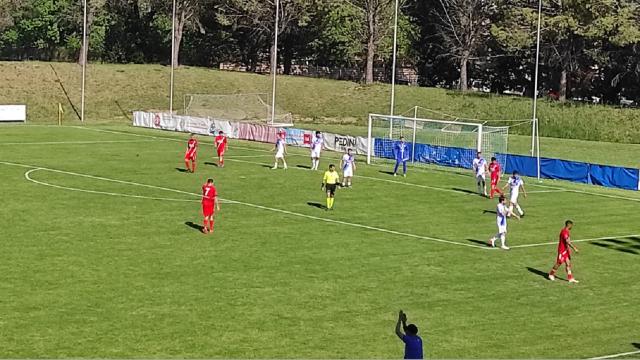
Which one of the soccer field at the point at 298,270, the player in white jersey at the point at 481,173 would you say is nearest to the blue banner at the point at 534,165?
the soccer field at the point at 298,270

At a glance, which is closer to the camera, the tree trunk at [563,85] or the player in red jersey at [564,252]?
the player in red jersey at [564,252]

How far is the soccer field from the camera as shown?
23438 mm

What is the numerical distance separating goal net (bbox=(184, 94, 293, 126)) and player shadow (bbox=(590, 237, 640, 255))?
170ft

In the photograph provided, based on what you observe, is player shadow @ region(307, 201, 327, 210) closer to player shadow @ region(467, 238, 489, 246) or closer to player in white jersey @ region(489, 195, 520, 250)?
player shadow @ region(467, 238, 489, 246)

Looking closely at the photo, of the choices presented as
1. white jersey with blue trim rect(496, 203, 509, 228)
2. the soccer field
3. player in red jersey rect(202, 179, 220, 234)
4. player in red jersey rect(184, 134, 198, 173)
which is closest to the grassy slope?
→ player in red jersey rect(184, 134, 198, 173)

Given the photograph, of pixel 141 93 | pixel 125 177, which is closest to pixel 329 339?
pixel 125 177

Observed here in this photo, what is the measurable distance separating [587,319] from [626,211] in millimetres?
20347

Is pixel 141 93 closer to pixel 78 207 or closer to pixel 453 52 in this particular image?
pixel 453 52

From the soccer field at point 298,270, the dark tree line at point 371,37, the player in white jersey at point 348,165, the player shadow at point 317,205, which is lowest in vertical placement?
the soccer field at point 298,270

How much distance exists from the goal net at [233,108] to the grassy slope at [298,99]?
378 centimetres

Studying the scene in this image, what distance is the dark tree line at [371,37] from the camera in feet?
339

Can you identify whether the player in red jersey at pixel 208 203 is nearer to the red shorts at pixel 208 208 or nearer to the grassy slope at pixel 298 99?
the red shorts at pixel 208 208

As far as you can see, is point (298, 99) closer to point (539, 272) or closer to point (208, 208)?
point (208, 208)

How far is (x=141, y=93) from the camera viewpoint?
102562mm
